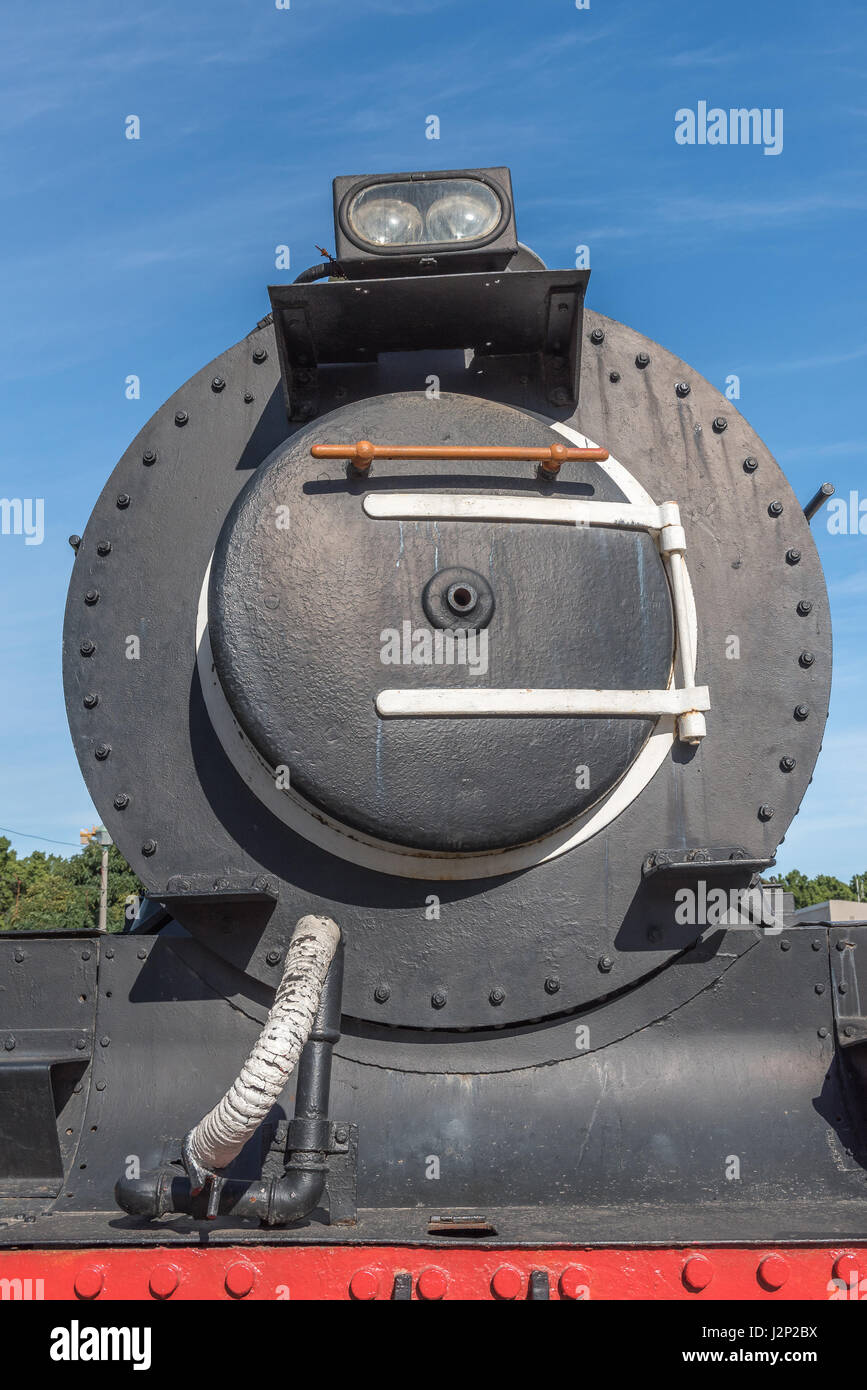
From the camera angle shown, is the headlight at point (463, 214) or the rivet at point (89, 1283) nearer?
the rivet at point (89, 1283)

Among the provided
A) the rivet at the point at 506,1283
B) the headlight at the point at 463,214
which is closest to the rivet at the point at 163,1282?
the rivet at the point at 506,1283

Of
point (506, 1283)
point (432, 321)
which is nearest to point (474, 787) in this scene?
point (506, 1283)

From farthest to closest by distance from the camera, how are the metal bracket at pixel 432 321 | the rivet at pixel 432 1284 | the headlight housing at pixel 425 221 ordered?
1. the headlight housing at pixel 425 221
2. the metal bracket at pixel 432 321
3. the rivet at pixel 432 1284

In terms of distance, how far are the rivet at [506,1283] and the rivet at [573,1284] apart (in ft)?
0.23

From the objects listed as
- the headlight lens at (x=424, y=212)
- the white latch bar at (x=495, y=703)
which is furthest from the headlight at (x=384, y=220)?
the white latch bar at (x=495, y=703)

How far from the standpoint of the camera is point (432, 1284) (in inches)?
80.6

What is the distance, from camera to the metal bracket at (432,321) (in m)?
3.06

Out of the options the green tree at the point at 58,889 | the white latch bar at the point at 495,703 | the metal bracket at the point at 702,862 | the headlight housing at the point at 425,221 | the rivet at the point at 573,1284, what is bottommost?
the rivet at the point at 573,1284

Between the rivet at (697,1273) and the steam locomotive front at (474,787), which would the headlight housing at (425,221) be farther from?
the rivet at (697,1273)

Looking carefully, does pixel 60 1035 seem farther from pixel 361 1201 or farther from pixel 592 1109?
pixel 592 1109

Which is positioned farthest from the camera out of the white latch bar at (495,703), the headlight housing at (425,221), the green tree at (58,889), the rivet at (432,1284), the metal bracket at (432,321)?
the green tree at (58,889)

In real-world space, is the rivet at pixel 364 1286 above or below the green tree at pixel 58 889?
below

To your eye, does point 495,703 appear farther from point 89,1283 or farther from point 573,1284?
point 89,1283

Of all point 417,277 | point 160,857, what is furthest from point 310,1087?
point 417,277
